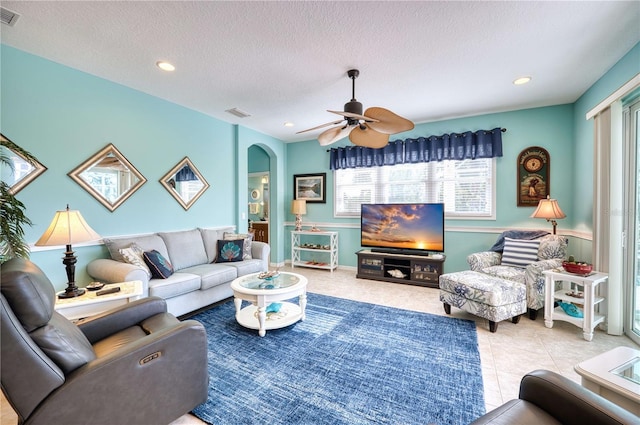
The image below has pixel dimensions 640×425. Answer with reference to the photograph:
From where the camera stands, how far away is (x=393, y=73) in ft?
9.28

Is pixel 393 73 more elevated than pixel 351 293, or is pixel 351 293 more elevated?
pixel 393 73

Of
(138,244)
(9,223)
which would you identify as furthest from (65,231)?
(138,244)

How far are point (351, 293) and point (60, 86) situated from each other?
162 inches

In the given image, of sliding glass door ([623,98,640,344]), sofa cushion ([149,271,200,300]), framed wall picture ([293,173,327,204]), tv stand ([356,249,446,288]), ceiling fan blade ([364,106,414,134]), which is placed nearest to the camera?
ceiling fan blade ([364,106,414,134])

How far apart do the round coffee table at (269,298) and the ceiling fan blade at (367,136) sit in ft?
5.29

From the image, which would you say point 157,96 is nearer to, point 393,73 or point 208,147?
point 208,147

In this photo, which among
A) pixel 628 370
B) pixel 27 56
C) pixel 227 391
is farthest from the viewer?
pixel 27 56

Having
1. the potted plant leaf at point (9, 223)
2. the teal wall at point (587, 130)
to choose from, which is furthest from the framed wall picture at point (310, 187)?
the potted plant leaf at point (9, 223)

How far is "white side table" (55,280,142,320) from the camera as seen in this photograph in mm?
2029

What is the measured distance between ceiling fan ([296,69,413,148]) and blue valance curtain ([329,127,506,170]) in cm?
191

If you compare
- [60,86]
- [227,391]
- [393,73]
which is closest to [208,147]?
[60,86]

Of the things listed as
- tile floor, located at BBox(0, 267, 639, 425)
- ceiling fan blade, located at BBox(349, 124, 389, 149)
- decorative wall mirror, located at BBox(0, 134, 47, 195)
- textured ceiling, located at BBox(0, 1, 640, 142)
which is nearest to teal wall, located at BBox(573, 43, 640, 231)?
textured ceiling, located at BBox(0, 1, 640, 142)

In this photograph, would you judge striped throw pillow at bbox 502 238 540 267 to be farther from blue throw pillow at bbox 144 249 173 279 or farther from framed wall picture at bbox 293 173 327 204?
blue throw pillow at bbox 144 249 173 279

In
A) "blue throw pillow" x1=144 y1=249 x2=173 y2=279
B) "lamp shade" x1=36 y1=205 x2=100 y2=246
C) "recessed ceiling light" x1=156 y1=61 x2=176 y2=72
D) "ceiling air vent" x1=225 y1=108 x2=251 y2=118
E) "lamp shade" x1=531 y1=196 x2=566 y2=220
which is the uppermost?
"ceiling air vent" x1=225 y1=108 x2=251 y2=118
